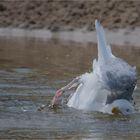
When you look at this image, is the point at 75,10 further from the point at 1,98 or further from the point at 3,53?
the point at 1,98

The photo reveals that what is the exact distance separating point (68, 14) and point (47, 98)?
38.6 feet

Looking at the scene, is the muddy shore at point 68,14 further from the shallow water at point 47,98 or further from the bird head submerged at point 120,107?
the bird head submerged at point 120,107

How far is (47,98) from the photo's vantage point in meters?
11.1

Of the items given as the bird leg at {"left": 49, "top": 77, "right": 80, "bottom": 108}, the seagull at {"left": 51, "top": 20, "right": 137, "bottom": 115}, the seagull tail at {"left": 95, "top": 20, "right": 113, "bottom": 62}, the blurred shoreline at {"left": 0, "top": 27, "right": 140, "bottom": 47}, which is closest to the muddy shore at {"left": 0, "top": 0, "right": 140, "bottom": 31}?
the blurred shoreline at {"left": 0, "top": 27, "right": 140, "bottom": 47}

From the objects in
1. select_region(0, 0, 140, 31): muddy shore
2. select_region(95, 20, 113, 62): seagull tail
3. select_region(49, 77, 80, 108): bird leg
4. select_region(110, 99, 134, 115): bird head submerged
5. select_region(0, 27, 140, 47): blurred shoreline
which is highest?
select_region(0, 0, 140, 31): muddy shore

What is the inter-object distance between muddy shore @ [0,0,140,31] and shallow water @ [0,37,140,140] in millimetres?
3517

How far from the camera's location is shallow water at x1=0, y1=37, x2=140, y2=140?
884 centimetres

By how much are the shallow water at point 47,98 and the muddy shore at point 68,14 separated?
3.52m

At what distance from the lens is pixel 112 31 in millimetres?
21328

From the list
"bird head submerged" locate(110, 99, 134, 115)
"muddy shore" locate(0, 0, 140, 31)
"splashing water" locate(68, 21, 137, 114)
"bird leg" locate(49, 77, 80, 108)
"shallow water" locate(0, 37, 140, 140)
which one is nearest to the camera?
"shallow water" locate(0, 37, 140, 140)

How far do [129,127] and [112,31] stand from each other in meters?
12.2

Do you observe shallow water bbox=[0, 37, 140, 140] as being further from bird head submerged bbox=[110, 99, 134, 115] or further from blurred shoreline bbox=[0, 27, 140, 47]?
blurred shoreline bbox=[0, 27, 140, 47]

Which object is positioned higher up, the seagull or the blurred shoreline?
the blurred shoreline

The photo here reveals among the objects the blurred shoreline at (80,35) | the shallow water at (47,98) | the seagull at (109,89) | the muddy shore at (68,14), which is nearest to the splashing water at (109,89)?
the seagull at (109,89)
